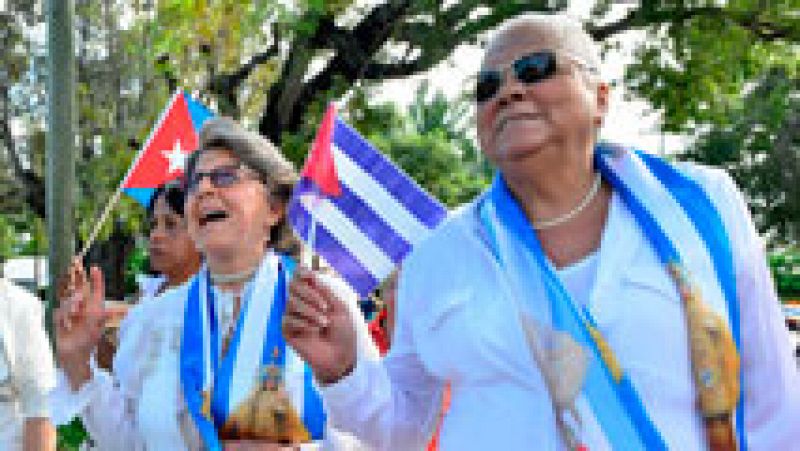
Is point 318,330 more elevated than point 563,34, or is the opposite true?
point 563,34

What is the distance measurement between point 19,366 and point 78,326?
2.27ft

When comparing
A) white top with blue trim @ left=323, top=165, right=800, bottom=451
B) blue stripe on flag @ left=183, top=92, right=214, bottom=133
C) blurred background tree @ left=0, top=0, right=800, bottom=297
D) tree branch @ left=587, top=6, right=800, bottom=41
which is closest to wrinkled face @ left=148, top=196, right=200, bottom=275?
blue stripe on flag @ left=183, top=92, right=214, bottom=133

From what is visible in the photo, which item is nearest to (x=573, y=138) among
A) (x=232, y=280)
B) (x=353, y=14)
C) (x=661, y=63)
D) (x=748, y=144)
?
(x=232, y=280)

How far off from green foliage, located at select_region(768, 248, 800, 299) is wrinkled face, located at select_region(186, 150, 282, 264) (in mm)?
30556

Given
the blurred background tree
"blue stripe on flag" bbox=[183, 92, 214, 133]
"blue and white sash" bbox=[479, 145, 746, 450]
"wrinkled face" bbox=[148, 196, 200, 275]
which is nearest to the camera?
"blue and white sash" bbox=[479, 145, 746, 450]

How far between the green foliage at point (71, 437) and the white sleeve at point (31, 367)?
4.20m

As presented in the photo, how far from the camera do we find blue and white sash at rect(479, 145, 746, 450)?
1.99m

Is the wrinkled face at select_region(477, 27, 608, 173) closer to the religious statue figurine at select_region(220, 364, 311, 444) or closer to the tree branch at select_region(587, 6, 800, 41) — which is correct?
the religious statue figurine at select_region(220, 364, 311, 444)

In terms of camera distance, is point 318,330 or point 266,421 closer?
point 318,330

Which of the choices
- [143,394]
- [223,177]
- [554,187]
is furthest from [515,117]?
[143,394]

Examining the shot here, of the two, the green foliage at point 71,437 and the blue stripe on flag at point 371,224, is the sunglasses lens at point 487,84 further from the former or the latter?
the green foliage at point 71,437

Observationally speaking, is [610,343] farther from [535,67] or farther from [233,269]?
[233,269]

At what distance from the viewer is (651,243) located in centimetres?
211

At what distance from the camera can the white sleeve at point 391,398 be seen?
7.50ft
